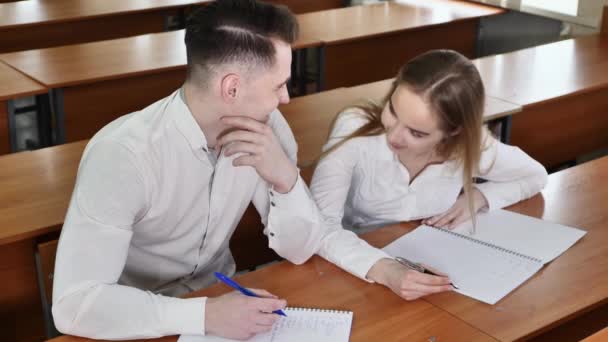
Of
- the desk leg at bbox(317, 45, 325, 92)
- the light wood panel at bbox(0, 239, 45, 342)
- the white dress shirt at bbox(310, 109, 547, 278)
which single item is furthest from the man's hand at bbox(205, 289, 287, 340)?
the desk leg at bbox(317, 45, 325, 92)

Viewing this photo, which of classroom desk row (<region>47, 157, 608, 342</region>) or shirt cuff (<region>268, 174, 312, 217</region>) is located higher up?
shirt cuff (<region>268, 174, 312, 217</region>)

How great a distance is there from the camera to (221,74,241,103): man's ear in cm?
156

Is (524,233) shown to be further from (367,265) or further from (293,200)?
(293,200)

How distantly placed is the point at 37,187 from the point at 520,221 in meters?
1.30

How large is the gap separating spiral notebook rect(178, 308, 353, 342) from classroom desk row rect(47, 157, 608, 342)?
0.03 m

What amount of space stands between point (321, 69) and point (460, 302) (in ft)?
8.03

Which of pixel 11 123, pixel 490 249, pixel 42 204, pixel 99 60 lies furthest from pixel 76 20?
pixel 490 249

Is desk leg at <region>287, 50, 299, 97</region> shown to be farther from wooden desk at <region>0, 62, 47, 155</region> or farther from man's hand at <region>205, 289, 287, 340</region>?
man's hand at <region>205, 289, 287, 340</region>

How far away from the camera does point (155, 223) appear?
1.70m

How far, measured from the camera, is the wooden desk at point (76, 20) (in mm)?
4082

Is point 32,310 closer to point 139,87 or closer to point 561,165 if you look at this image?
point 139,87

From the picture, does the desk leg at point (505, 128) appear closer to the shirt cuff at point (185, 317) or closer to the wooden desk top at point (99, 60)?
the wooden desk top at point (99, 60)

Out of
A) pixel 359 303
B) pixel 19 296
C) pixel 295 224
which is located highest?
pixel 295 224

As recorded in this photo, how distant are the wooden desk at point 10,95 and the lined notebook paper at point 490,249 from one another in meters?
1.74
